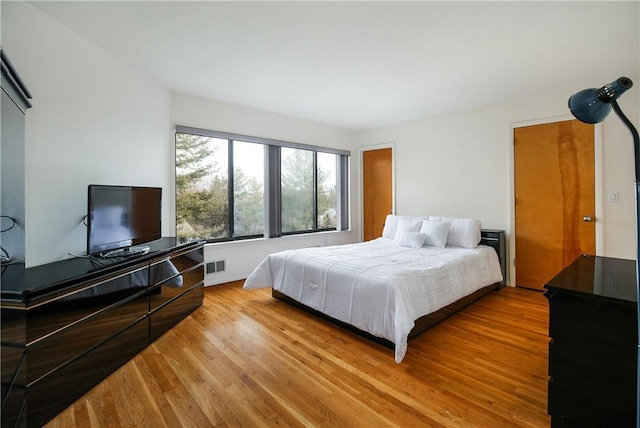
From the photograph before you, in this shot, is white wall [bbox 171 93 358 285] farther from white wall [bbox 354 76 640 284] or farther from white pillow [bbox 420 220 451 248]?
white pillow [bbox 420 220 451 248]

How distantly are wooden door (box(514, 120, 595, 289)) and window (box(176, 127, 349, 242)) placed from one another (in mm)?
2887

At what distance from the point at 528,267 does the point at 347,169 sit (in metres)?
3.31

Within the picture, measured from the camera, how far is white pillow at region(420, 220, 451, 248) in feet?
12.5

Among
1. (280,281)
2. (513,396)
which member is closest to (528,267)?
(513,396)

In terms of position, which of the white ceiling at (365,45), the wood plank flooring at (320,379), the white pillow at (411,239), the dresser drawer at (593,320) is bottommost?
the wood plank flooring at (320,379)

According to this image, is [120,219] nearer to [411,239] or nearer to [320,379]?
[320,379]

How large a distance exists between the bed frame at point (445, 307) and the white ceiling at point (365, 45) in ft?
6.07

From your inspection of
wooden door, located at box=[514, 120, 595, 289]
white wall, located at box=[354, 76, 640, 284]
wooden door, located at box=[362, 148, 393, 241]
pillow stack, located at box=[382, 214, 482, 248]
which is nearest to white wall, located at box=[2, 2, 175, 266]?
pillow stack, located at box=[382, 214, 482, 248]

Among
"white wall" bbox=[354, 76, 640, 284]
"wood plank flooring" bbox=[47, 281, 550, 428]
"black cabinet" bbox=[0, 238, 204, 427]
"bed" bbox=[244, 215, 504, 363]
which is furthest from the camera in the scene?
"white wall" bbox=[354, 76, 640, 284]

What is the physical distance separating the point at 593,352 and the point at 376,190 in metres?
4.42

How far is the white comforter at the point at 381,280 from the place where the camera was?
88.0 inches

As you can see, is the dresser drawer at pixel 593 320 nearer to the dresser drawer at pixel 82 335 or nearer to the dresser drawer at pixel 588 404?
the dresser drawer at pixel 588 404

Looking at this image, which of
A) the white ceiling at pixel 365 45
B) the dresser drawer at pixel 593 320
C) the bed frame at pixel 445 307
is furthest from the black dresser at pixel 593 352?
the white ceiling at pixel 365 45

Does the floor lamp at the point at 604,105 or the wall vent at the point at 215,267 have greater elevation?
the floor lamp at the point at 604,105
